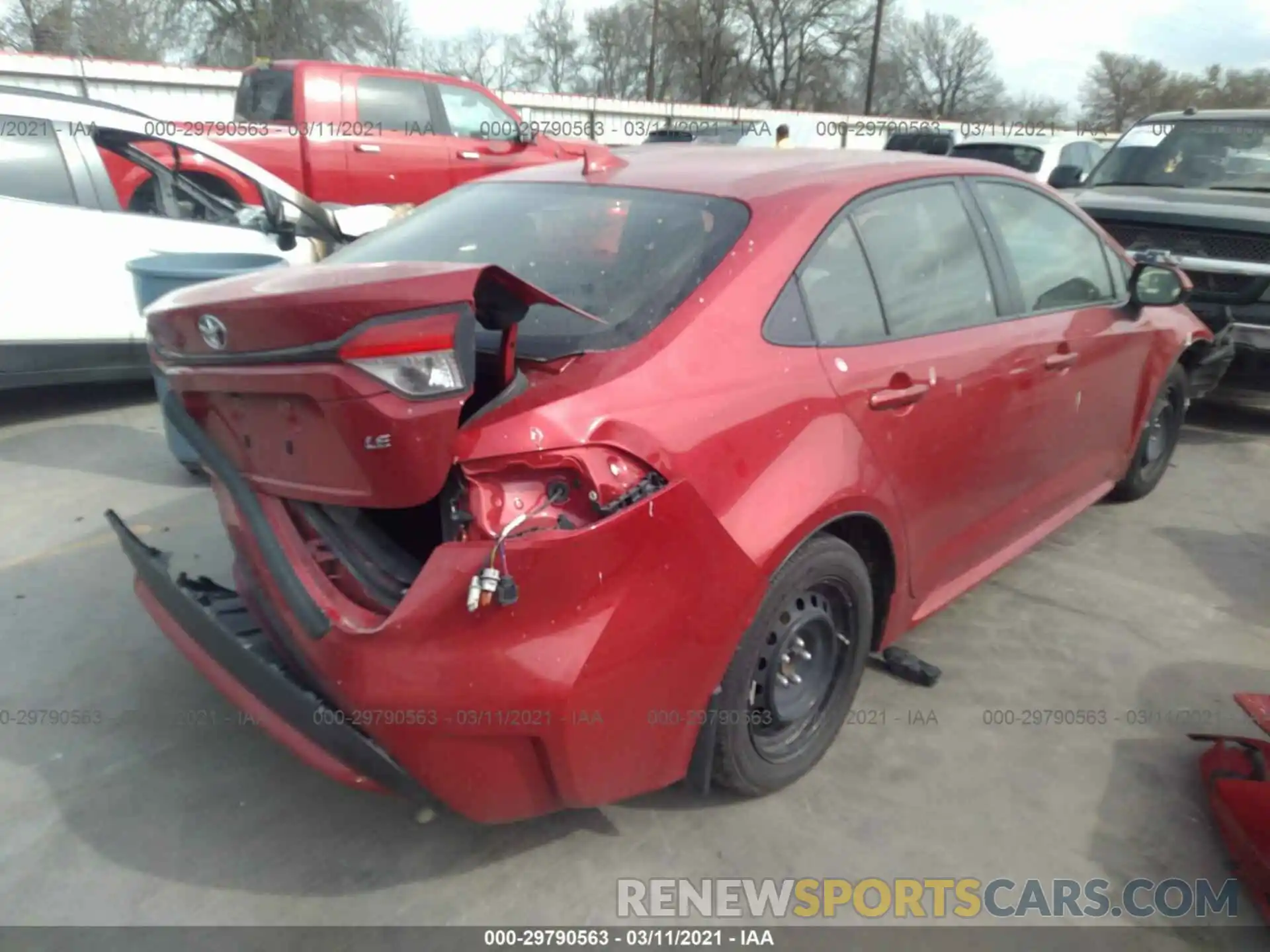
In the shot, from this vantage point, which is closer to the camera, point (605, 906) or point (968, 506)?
point (605, 906)

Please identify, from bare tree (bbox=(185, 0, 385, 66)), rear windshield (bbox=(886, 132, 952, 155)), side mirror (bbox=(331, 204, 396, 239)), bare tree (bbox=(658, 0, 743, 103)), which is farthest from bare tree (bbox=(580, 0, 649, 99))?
side mirror (bbox=(331, 204, 396, 239))

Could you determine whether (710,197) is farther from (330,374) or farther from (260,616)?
(260,616)

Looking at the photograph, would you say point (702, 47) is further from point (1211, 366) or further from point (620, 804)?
point (620, 804)

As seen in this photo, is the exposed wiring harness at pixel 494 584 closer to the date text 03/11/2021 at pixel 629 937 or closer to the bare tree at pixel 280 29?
the date text 03/11/2021 at pixel 629 937

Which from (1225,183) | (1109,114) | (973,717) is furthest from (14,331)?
(1109,114)

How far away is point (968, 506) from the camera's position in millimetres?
3213

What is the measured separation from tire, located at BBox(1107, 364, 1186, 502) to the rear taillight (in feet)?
12.5

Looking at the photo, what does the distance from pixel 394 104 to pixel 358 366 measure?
28.0 ft

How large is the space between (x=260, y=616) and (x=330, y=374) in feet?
2.81

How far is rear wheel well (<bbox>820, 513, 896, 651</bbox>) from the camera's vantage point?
273 cm

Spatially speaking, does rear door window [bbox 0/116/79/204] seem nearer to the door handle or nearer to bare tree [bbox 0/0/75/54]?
the door handle

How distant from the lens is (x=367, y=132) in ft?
30.4

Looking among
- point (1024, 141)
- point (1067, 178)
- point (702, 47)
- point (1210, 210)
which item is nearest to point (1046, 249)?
point (1210, 210)

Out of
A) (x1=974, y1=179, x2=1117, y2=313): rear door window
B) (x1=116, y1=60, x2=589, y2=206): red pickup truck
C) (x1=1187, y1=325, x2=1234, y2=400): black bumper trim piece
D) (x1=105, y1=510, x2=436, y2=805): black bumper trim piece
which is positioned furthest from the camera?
(x1=116, y1=60, x2=589, y2=206): red pickup truck
